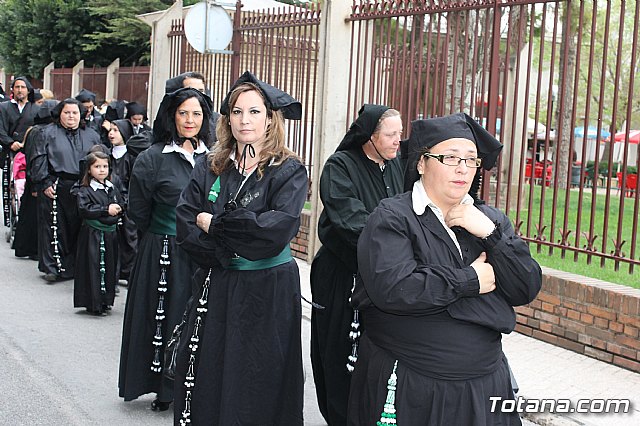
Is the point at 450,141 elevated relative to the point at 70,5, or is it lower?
lower

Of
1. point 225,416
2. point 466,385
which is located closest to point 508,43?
point 225,416

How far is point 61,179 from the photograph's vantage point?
36.9 feet

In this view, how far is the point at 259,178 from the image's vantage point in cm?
501

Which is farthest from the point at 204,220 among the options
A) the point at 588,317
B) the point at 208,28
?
the point at 208,28

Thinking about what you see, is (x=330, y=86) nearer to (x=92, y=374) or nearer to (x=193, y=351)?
(x=92, y=374)

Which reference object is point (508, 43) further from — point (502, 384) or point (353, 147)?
point (502, 384)

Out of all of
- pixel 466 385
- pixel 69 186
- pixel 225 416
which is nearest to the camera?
pixel 466 385

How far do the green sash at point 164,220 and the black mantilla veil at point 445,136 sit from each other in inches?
107

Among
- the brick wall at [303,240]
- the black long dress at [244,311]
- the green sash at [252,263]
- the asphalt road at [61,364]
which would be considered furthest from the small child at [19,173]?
the green sash at [252,263]

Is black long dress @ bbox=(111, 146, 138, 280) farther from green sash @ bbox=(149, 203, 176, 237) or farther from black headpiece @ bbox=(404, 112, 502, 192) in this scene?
black headpiece @ bbox=(404, 112, 502, 192)

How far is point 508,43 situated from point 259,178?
4.84 meters

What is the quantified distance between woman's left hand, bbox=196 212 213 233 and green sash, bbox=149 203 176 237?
4.49 ft

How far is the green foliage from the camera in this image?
3186 centimetres

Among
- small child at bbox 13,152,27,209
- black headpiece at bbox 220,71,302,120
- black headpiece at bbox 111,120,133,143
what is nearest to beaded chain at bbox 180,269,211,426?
black headpiece at bbox 220,71,302,120
